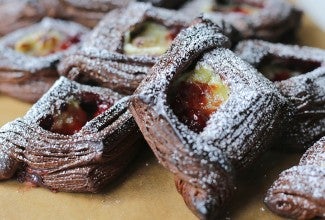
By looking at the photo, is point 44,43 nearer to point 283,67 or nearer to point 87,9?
point 87,9

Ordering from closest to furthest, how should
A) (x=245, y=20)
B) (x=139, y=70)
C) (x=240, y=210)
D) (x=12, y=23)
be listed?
(x=240, y=210), (x=139, y=70), (x=245, y=20), (x=12, y=23)

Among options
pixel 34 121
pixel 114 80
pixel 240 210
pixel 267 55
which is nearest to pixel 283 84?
pixel 267 55

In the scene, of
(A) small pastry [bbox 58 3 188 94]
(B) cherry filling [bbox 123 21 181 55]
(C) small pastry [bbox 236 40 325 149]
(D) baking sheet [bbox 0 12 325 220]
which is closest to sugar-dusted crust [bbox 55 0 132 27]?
(A) small pastry [bbox 58 3 188 94]

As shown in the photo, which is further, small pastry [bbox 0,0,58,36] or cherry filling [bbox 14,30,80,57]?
small pastry [bbox 0,0,58,36]

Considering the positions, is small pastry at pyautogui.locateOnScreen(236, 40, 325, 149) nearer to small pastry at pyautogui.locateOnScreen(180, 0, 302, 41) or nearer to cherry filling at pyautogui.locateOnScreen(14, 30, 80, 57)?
small pastry at pyautogui.locateOnScreen(180, 0, 302, 41)

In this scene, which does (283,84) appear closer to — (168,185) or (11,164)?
(168,185)

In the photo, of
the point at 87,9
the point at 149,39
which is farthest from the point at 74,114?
the point at 87,9

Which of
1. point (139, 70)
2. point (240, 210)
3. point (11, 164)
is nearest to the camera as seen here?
point (240, 210)
